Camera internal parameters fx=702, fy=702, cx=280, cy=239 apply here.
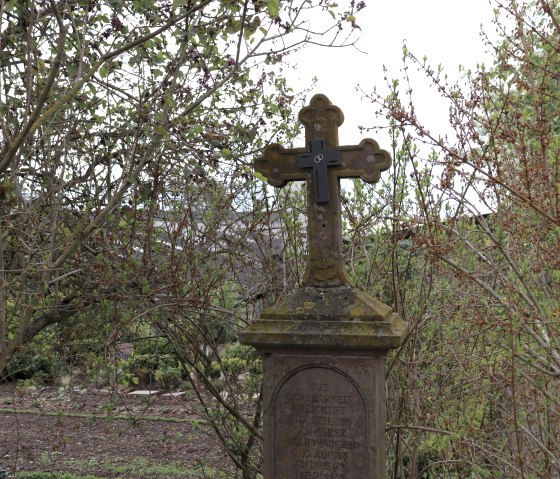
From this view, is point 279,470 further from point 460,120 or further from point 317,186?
point 460,120

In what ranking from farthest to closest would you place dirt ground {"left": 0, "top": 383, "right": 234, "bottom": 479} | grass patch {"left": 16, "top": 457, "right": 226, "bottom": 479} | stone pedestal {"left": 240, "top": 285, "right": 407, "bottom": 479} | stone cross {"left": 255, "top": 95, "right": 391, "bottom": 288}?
dirt ground {"left": 0, "top": 383, "right": 234, "bottom": 479} < grass patch {"left": 16, "top": 457, "right": 226, "bottom": 479} < stone cross {"left": 255, "top": 95, "right": 391, "bottom": 288} < stone pedestal {"left": 240, "top": 285, "right": 407, "bottom": 479}

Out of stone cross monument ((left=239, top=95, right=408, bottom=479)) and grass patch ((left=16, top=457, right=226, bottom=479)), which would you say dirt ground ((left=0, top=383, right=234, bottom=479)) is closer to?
grass patch ((left=16, top=457, right=226, bottom=479))

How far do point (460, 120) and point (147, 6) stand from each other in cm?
200

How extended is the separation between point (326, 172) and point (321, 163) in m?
0.06

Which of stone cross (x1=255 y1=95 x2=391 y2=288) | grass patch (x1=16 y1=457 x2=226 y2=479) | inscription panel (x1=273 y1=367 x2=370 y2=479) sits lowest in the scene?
grass patch (x1=16 y1=457 x2=226 y2=479)

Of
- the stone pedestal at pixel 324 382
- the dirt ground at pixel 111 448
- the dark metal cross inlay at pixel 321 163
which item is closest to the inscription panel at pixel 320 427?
the stone pedestal at pixel 324 382

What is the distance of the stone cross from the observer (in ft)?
13.0

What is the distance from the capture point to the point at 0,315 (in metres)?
4.17

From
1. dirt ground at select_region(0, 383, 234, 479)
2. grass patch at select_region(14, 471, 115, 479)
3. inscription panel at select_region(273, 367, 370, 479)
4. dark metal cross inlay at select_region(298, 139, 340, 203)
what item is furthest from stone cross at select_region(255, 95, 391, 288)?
grass patch at select_region(14, 471, 115, 479)

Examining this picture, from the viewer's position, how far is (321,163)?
13.2 ft

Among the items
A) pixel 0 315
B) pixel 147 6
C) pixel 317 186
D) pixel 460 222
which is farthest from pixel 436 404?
pixel 147 6

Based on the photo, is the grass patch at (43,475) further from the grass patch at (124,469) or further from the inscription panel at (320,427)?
the inscription panel at (320,427)

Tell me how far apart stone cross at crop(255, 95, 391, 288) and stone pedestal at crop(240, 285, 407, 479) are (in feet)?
0.42

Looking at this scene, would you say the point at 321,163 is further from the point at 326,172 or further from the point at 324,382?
the point at 324,382
